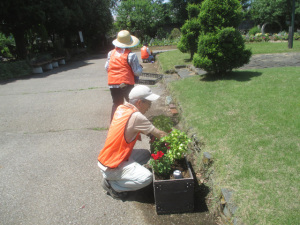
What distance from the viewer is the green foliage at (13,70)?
1267cm

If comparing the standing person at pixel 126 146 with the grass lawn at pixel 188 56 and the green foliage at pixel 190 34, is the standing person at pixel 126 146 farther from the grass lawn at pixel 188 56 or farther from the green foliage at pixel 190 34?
the green foliage at pixel 190 34

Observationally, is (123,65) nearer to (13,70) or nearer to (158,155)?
(158,155)

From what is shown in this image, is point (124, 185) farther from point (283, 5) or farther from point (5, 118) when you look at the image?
point (283, 5)

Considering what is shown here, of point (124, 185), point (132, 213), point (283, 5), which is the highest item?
point (283, 5)

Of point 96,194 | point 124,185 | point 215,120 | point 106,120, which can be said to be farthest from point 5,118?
point 215,120

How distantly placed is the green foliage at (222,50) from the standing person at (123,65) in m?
3.01

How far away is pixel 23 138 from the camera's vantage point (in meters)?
5.31

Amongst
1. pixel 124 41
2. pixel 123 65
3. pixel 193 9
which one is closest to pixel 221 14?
pixel 124 41

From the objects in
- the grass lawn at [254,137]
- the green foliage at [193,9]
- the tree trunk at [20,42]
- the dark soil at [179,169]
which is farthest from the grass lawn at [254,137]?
the tree trunk at [20,42]

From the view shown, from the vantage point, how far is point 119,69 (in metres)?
4.80

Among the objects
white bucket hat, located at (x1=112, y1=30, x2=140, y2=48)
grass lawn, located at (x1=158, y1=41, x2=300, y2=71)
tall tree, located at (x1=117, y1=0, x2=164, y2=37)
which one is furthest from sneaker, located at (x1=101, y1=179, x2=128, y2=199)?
tall tree, located at (x1=117, y1=0, x2=164, y2=37)

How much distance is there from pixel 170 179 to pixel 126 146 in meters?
0.65

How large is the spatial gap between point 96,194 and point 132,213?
644 mm

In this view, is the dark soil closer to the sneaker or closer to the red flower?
the red flower
